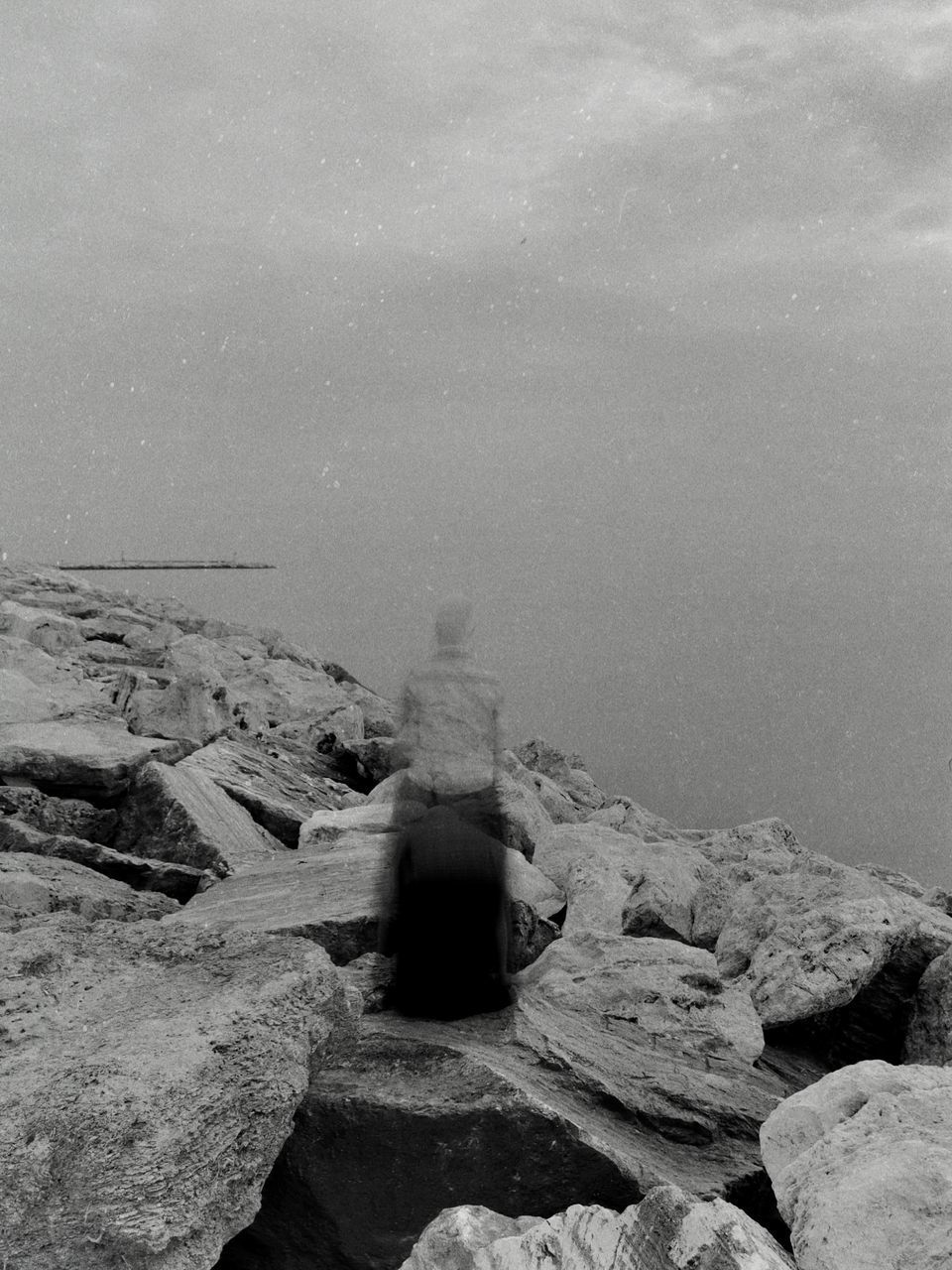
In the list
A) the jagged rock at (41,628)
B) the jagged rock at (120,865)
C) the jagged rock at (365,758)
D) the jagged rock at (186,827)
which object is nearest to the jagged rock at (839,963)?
the jagged rock at (186,827)

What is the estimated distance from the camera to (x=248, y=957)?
164 inches

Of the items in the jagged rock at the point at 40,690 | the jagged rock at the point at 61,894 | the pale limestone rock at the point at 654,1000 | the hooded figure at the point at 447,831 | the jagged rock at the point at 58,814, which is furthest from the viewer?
the jagged rock at the point at 40,690

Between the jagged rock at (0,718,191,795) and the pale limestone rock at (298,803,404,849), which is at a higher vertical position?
the jagged rock at (0,718,191,795)

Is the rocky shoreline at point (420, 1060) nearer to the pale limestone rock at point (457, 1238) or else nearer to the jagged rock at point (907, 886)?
Answer: the pale limestone rock at point (457, 1238)

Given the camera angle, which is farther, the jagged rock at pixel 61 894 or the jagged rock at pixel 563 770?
the jagged rock at pixel 563 770

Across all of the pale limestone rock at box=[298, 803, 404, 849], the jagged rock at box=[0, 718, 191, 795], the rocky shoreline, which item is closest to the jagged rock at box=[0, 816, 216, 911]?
the rocky shoreline

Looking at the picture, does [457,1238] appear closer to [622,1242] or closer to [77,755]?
[622,1242]

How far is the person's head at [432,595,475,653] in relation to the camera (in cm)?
417

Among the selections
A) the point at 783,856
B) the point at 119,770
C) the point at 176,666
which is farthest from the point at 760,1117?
→ the point at 176,666

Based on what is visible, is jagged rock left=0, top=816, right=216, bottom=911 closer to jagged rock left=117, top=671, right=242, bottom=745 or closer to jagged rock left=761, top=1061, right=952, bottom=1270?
jagged rock left=117, top=671, right=242, bottom=745

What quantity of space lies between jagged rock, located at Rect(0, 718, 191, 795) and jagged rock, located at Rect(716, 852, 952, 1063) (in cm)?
438

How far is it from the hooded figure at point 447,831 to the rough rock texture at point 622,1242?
54.0 inches

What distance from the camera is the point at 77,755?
7836 mm

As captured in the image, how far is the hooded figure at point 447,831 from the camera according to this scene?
14.0 feet
